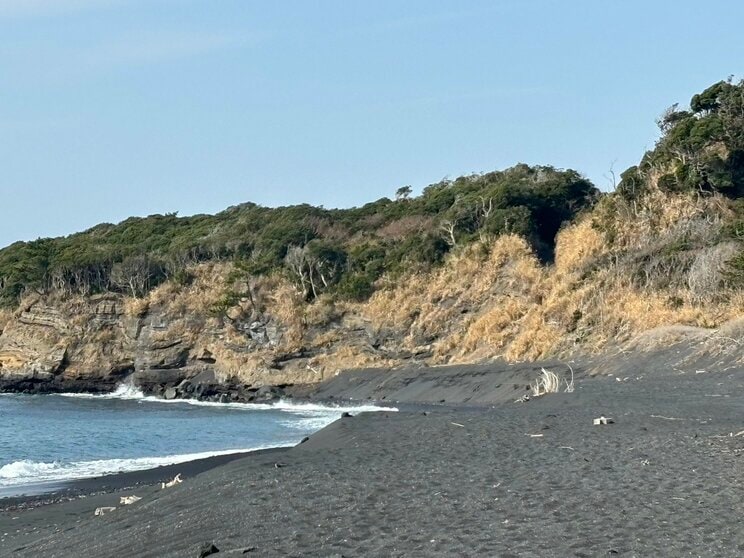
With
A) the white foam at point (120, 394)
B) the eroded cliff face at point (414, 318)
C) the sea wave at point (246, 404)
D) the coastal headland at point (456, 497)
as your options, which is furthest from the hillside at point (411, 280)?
the coastal headland at point (456, 497)

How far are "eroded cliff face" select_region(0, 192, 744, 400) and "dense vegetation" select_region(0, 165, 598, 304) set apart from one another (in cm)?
139

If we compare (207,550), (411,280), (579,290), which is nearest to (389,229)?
(411,280)

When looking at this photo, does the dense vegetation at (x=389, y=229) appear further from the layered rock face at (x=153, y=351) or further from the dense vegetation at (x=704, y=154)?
the layered rock face at (x=153, y=351)

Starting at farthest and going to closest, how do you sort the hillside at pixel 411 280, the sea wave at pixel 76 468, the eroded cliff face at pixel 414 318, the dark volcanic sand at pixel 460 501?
1. the hillside at pixel 411 280
2. the eroded cliff face at pixel 414 318
3. the sea wave at pixel 76 468
4. the dark volcanic sand at pixel 460 501

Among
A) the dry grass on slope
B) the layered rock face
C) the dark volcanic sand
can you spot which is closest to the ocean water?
the layered rock face

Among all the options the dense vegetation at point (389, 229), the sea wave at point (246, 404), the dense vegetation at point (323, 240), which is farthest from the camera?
the dense vegetation at point (323, 240)

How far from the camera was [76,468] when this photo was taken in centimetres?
2362

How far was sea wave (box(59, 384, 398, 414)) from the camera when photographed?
41.5 metres

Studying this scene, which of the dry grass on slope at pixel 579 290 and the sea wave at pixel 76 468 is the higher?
the dry grass on slope at pixel 579 290

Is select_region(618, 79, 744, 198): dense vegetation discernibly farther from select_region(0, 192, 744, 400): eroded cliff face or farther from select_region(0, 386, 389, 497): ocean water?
select_region(0, 386, 389, 497): ocean water

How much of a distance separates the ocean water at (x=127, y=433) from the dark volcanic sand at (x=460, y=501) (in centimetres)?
739

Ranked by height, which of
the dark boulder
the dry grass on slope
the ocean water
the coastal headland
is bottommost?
the ocean water

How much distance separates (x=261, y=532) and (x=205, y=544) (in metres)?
0.59

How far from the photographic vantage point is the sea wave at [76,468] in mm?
21608
